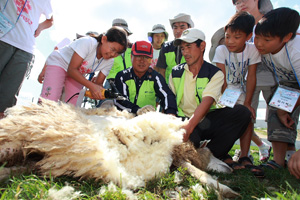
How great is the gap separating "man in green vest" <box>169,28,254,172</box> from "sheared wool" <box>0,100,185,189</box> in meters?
0.69

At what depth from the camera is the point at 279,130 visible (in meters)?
2.68

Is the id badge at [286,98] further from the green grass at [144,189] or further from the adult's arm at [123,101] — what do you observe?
the adult's arm at [123,101]

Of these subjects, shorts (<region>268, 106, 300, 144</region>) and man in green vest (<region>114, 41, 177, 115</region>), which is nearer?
shorts (<region>268, 106, 300, 144</region>)

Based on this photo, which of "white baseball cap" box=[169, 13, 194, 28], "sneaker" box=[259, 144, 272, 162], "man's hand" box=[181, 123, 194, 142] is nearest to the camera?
"man's hand" box=[181, 123, 194, 142]

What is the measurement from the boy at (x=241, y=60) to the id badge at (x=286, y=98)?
0.32m

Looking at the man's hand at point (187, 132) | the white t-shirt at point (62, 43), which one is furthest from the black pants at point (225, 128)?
the white t-shirt at point (62, 43)

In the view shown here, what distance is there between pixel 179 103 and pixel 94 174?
1757 millimetres

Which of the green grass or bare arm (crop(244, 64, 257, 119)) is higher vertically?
bare arm (crop(244, 64, 257, 119))

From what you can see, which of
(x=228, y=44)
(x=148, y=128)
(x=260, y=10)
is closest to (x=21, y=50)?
(x=148, y=128)

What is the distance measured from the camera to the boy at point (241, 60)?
2674 mm

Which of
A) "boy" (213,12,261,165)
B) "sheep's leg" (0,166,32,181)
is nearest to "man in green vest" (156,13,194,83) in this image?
"boy" (213,12,261,165)

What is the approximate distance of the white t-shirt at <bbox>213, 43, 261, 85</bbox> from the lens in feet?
9.17

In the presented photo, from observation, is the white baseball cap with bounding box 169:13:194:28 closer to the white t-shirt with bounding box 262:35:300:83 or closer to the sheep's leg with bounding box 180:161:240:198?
the white t-shirt with bounding box 262:35:300:83

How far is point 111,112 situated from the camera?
2.25m
